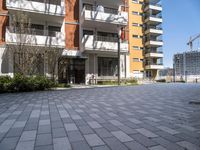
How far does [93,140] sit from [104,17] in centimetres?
1716

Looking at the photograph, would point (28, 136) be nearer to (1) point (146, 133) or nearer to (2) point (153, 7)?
(1) point (146, 133)

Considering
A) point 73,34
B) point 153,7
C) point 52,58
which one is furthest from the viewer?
point 153,7

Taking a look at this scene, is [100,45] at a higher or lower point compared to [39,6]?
lower

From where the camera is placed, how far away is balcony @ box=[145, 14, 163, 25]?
33.2 metres

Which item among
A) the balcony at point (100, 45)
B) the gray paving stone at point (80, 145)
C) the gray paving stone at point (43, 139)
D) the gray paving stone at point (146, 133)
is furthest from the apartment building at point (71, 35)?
the gray paving stone at point (80, 145)

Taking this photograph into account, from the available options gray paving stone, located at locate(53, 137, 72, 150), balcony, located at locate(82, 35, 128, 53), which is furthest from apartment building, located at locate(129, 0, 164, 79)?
gray paving stone, located at locate(53, 137, 72, 150)

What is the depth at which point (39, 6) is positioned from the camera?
16.0 m

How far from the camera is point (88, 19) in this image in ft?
57.6

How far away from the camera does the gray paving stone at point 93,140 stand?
278cm

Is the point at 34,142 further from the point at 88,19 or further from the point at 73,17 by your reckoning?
the point at 73,17

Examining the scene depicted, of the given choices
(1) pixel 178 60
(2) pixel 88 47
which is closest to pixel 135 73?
(1) pixel 178 60

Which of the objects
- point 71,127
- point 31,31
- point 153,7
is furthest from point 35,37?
point 153,7

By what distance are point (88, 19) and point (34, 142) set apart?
16.3 metres

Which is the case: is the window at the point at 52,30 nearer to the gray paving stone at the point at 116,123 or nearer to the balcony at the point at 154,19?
the gray paving stone at the point at 116,123
